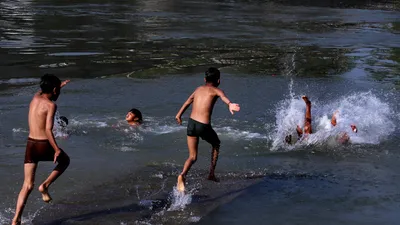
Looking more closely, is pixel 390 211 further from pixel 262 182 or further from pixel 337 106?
pixel 337 106

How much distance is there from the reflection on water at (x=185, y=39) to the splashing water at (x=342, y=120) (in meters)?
4.15

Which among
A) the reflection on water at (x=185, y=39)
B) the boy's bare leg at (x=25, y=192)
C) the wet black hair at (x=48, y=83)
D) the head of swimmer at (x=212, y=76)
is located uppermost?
the wet black hair at (x=48, y=83)

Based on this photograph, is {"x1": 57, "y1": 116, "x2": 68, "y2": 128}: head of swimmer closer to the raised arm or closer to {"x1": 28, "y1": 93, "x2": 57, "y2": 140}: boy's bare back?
{"x1": 28, "y1": 93, "x2": 57, "y2": 140}: boy's bare back

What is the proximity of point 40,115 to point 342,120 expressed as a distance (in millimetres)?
6341

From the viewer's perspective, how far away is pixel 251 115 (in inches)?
506

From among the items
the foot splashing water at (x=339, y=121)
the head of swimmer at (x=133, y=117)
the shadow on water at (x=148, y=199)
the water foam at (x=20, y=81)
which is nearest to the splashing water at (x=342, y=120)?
the foot splashing water at (x=339, y=121)

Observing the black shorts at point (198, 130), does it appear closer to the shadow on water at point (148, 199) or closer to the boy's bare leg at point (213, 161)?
Answer: the boy's bare leg at point (213, 161)

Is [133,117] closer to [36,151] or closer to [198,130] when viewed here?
[198,130]

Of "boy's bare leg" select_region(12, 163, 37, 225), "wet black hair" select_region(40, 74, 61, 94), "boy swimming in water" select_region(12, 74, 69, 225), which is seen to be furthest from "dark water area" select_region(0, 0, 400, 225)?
"wet black hair" select_region(40, 74, 61, 94)

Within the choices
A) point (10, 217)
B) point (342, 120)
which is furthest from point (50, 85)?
point (342, 120)

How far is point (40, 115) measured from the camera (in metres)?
6.72

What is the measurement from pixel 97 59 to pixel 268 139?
979 cm

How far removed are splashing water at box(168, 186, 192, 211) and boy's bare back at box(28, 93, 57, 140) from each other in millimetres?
1947

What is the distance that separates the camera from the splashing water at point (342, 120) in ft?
35.7
